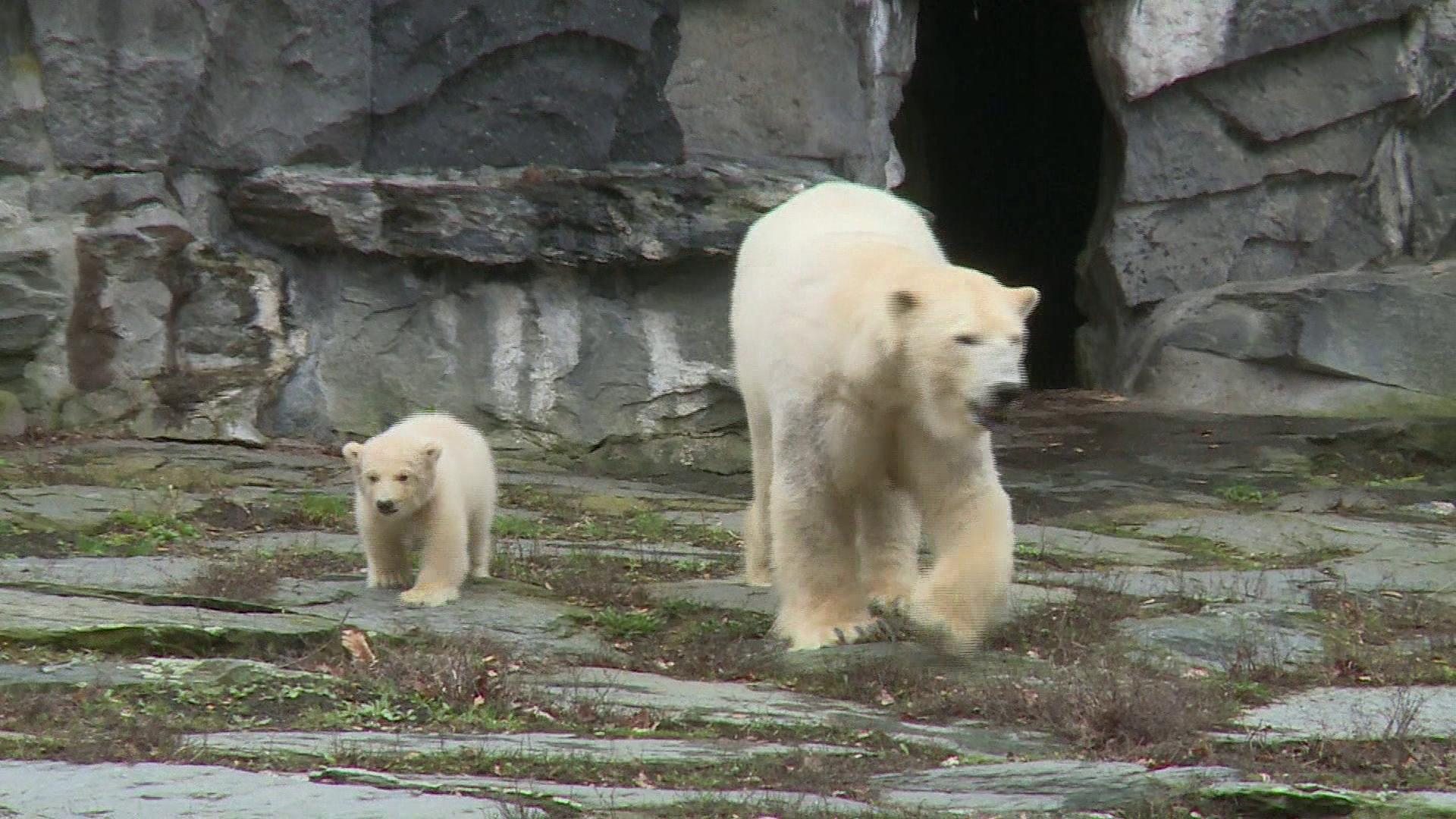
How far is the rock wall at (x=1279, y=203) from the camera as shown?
13.9 meters

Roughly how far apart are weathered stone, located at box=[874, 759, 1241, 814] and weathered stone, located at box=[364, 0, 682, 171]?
783 cm

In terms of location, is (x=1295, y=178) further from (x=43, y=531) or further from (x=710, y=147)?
(x=43, y=531)

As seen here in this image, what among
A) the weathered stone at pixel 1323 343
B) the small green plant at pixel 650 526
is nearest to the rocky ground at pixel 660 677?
the small green plant at pixel 650 526

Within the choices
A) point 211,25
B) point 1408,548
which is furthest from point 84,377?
point 1408,548

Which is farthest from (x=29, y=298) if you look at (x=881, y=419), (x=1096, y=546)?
(x=881, y=419)

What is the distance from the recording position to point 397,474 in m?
7.08

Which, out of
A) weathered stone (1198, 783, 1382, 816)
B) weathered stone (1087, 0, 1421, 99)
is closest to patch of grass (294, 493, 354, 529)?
weathered stone (1198, 783, 1382, 816)

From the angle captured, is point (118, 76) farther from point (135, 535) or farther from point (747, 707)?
point (747, 707)

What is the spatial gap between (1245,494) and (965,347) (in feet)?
19.8

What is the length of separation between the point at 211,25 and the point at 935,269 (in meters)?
6.89

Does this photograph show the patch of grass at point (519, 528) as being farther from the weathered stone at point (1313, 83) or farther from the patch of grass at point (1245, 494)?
the weathered stone at point (1313, 83)

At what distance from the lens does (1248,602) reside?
7316 mm

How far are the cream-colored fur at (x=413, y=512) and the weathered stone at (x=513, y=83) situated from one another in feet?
15.3

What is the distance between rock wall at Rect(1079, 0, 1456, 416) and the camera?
1390 centimetres
